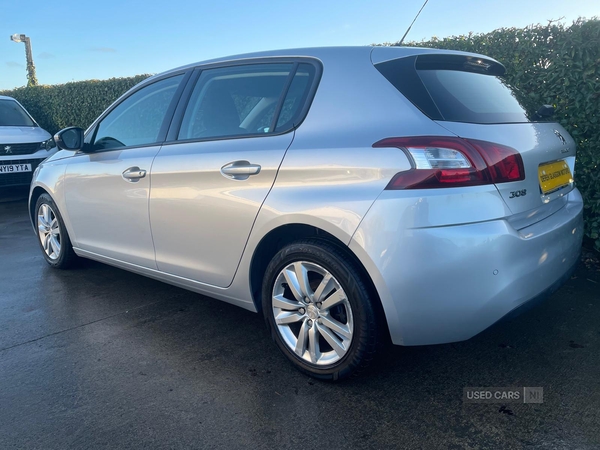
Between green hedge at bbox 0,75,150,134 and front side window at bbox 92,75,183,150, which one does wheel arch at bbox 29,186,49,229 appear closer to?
front side window at bbox 92,75,183,150

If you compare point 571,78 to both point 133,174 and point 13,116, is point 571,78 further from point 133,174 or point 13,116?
point 13,116

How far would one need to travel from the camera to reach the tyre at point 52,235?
457 cm

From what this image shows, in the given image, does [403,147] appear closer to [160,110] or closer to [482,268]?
[482,268]

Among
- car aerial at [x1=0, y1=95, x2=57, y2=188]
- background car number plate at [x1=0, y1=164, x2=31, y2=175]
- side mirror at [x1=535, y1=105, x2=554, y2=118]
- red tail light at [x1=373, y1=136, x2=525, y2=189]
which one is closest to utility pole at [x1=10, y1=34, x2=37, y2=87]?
car aerial at [x1=0, y1=95, x2=57, y2=188]

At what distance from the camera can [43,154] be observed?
8.80 metres

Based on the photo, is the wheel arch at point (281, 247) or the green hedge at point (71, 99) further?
the green hedge at point (71, 99)

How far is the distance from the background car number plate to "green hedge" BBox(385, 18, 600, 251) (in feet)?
24.5

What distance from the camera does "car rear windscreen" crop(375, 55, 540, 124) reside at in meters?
2.46

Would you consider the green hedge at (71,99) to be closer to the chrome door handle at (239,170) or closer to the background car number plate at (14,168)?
the background car number plate at (14,168)

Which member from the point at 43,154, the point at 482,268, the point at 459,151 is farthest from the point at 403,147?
the point at 43,154

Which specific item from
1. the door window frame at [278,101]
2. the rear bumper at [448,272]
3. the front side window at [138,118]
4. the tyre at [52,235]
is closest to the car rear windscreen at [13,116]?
the tyre at [52,235]

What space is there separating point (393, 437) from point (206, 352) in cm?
128

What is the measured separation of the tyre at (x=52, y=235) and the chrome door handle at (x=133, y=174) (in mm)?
1296

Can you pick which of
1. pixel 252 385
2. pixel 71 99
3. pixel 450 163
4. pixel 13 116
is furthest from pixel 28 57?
pixel 450 163
